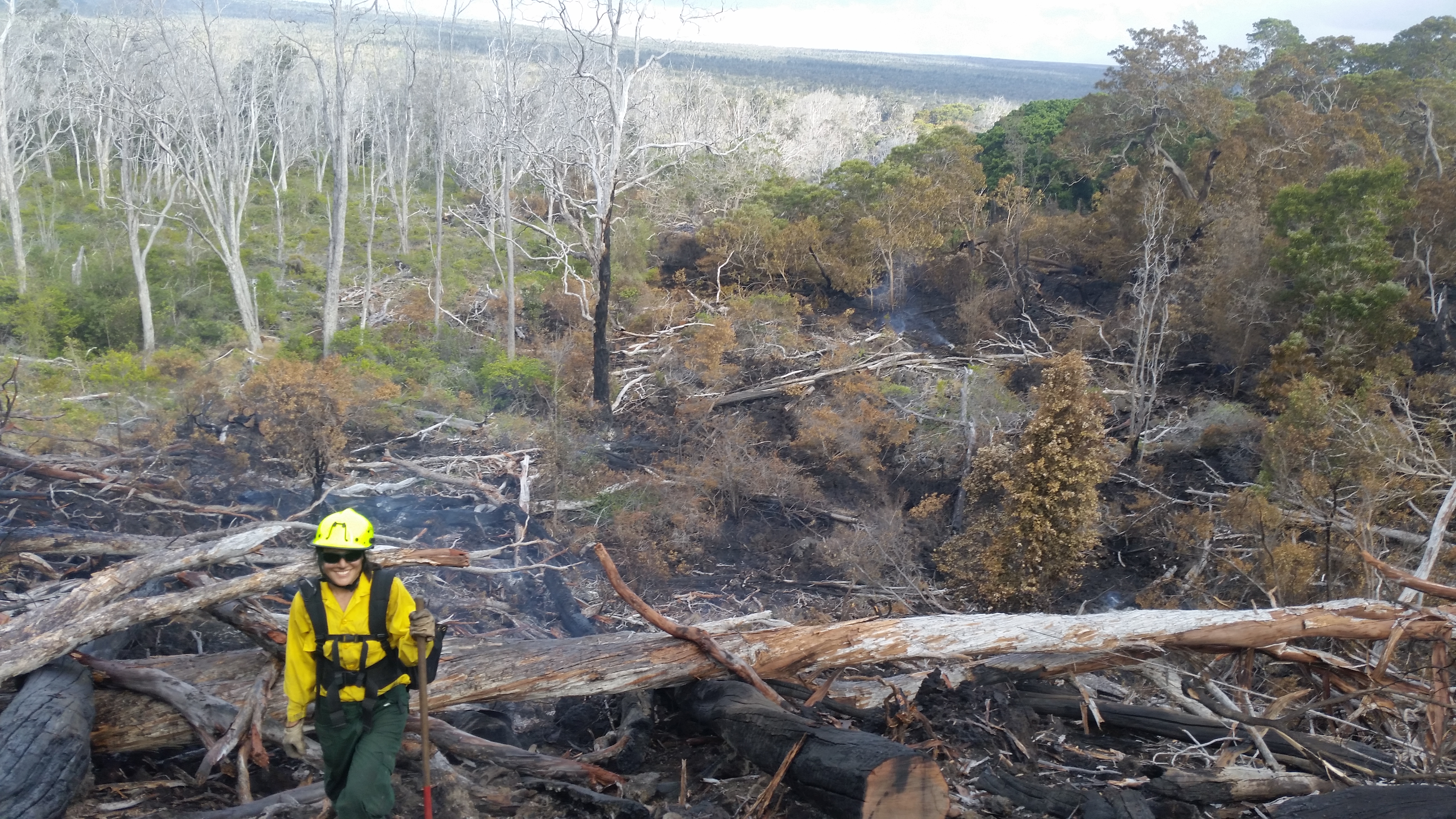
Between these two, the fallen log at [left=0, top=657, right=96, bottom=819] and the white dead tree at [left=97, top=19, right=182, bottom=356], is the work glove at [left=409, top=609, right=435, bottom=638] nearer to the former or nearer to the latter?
the fallen log at [left=0, top=657, right=96, bottom=819]

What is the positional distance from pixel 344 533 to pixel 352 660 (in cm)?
48

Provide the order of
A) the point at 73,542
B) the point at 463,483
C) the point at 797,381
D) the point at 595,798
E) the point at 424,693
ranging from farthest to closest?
1. the point at 797,381
2. the point at 463,483
3. the point at 73,542
4. the point at 595,798
5. the point at 424,693

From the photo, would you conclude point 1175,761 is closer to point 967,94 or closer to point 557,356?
point 557,356

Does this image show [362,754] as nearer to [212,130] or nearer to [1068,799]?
[1068,799]

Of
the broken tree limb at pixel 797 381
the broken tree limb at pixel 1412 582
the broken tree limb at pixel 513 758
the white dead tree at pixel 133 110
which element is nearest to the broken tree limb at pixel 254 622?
the broken tree limb at pixel 513 758

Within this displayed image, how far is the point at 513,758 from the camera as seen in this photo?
3635 mm

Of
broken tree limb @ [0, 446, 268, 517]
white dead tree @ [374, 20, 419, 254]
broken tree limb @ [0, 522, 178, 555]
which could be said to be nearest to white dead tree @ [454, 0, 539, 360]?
white dead tree @ [374, 20, 419, 254]

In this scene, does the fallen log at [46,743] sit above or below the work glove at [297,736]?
below

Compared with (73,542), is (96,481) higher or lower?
lower

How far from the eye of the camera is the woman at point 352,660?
2707mm

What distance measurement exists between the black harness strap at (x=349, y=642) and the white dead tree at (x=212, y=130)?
529 inches

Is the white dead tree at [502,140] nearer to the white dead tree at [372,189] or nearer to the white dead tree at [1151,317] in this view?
the white dead tree at [372,189]

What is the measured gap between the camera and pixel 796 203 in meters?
21.1

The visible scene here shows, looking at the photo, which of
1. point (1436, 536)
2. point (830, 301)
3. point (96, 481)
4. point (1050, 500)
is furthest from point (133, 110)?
point (1436, 536)
